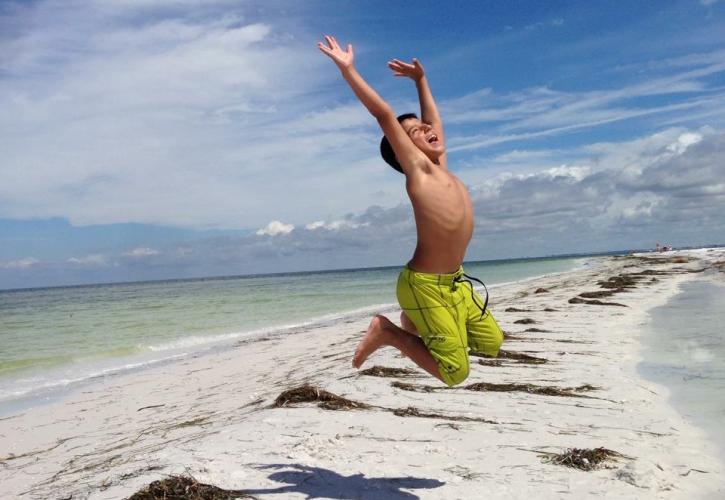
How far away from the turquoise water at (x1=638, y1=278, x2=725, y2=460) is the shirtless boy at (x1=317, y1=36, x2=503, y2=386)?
7.73 feet

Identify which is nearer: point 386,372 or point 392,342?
point 392,342

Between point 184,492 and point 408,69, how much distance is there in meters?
3.42

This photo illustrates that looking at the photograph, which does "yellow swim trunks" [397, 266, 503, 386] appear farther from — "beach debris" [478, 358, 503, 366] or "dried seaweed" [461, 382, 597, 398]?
"beach debris" [478, 358, 503, 366]

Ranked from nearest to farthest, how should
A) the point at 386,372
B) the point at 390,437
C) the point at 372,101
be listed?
the point at 372,101 → the point at 390,437 → the point at 386,372

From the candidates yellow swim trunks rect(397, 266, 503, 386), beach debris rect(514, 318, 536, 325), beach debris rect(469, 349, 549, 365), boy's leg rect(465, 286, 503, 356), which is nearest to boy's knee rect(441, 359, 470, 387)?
yellow swim trunks rect(397, 266, 503, 386)

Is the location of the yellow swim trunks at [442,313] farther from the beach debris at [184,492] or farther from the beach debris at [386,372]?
the beach debris at [386,372]

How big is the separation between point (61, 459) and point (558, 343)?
24.8 ft

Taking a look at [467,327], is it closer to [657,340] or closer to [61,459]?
[61,459]

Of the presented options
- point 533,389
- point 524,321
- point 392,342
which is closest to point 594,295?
point 524,321

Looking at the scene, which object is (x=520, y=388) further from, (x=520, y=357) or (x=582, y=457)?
(x=582, y=457)

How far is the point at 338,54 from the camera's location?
3.83 metres

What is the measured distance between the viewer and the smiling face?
4.14m

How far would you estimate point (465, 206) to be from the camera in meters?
4.21

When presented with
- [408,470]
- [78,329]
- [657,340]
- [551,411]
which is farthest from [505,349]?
[78,329]
